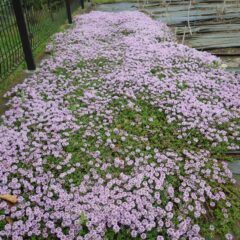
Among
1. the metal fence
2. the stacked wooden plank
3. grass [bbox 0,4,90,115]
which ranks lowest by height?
the stacked wooden plank

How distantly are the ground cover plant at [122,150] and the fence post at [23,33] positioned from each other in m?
0.28

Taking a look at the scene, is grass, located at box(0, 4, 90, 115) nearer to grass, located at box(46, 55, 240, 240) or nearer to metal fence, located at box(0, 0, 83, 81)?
metal fence, located at box(0, 0, 83, 81)

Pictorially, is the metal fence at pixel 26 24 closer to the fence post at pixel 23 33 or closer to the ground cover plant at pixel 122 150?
the fence post at pixel 23 33

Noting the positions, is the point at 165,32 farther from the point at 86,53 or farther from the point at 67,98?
the point at 67,98

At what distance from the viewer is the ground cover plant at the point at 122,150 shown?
3375mm

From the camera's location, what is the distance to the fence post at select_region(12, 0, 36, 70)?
665 cm

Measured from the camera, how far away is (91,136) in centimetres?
472

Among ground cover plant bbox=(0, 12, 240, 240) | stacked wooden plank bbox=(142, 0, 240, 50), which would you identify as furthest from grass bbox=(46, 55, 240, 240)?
stacked wooden plank bbox=(142, 0, 240, 50)

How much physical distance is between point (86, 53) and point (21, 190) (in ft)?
16.4

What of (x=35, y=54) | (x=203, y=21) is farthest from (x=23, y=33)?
(x=203, y=21)

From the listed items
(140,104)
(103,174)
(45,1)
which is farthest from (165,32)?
(103,174)

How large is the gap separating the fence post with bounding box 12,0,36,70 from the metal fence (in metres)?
0.03

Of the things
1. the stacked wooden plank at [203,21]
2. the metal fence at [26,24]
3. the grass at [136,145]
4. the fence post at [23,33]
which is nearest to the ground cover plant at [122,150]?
the grass at [136,145]

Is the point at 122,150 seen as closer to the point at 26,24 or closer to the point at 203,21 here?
the point at 26,24
